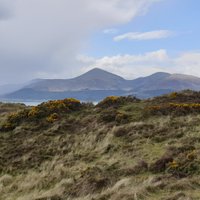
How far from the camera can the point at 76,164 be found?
1423cm

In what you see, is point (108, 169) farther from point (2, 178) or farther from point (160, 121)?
point (160, 121)

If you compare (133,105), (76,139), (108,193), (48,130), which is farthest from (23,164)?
(133,105)

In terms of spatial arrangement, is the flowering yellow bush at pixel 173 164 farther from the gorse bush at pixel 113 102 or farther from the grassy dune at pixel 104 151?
the gorse bush at pixel 113 102

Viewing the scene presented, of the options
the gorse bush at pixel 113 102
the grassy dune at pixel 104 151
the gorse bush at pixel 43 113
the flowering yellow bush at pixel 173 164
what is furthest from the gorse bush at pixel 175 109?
the flowering yellow bush at pixel 173 164

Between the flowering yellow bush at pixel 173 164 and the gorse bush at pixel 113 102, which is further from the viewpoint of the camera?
the gorse bush at pixel 113 102

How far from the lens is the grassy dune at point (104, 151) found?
1035cm

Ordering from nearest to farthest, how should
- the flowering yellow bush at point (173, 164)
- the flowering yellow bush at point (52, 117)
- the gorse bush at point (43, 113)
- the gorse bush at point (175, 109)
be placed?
1. the flowering yellow bush at point (173, 164)
2. the gorse bush at point (175, 109)
3. the flowering yellow bush at point (52, 117)
4. the gorse bush at point (43, 113)

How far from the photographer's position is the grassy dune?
1035 centimetres

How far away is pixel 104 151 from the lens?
15.4 meters

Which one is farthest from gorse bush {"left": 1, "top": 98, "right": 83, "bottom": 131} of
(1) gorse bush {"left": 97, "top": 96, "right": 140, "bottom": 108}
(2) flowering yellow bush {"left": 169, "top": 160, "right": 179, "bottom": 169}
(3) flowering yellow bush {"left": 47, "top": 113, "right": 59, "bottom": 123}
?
(2) flowering yellow bush {"left": 169, "top": 160, "right": 179, "bottom": 169}

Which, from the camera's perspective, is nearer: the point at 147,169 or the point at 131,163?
the point at 147,169

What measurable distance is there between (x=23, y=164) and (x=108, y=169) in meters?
4.56

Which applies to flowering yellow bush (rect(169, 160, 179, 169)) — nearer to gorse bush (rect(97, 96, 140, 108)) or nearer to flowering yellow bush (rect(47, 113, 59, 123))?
flowering yellow bush (rect(47, 113, 59, 123))

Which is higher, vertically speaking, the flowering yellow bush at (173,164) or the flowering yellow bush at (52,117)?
the flowering yellow bush at (52,117)
